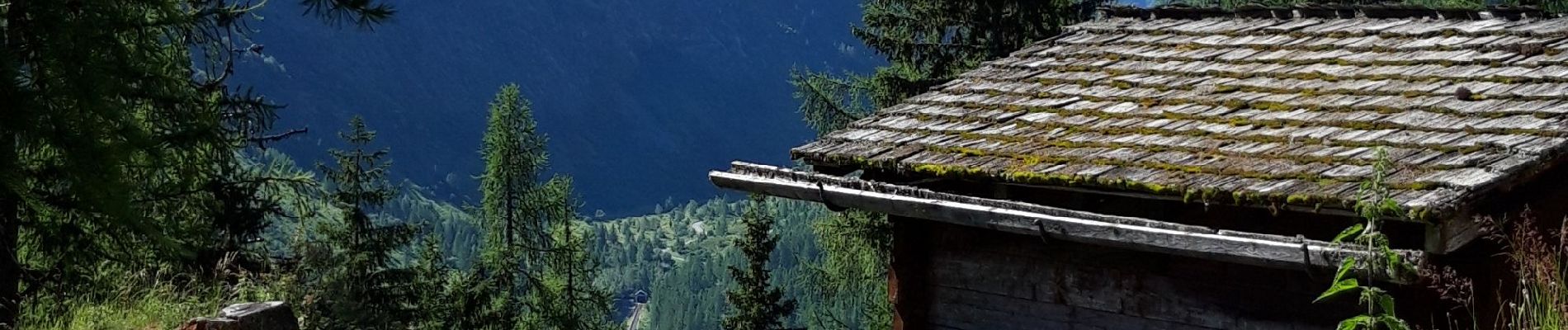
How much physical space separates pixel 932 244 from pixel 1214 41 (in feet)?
6.54

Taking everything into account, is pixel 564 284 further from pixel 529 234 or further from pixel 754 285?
pixel 754 285

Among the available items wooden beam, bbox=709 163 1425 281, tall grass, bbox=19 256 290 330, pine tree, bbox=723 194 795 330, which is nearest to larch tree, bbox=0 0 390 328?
tall grass, bbox=19 256 290 330

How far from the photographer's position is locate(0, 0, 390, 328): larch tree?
25.2ft

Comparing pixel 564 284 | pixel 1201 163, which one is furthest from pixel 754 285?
pixel 1201 163

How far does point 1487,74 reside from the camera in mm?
6398

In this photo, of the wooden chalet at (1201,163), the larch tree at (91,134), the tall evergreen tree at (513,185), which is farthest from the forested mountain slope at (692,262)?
the wooden chalet at (1201,163)

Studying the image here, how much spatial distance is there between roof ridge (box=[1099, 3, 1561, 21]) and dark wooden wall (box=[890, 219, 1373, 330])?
2343 mm

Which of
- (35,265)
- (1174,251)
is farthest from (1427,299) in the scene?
(35,265)

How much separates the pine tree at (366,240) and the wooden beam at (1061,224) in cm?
1748

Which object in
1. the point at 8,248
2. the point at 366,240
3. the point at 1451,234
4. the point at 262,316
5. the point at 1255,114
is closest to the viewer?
the point at 1451,234

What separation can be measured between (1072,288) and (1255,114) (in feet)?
3.65

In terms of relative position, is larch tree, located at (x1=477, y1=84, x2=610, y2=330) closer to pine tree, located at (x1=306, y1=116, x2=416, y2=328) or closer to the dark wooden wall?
pine tree, located at (x1=306, y1=116, x2=416, y2=328)

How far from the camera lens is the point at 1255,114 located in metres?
6.59

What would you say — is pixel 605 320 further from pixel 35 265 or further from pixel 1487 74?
pixel 1487 74
